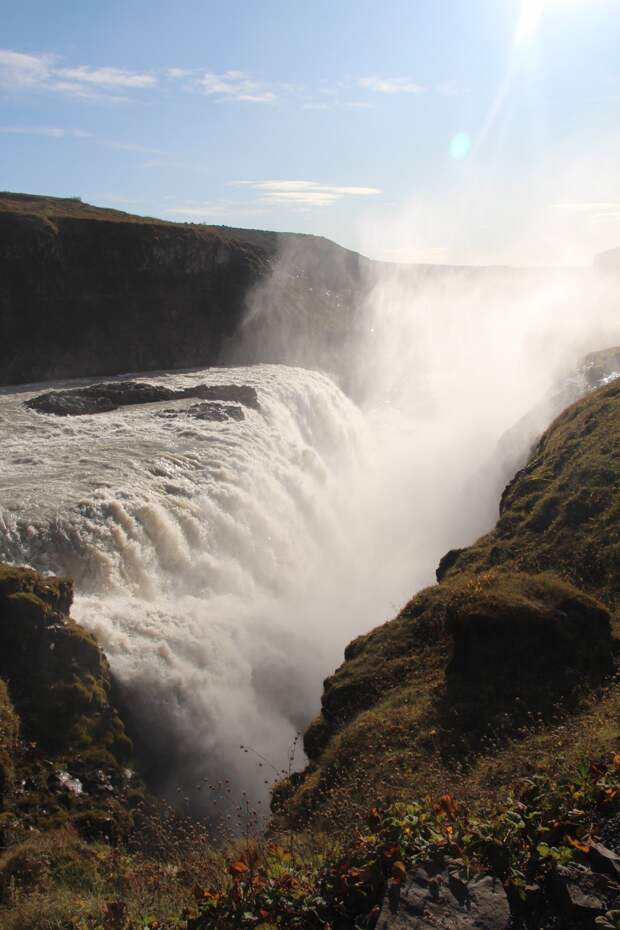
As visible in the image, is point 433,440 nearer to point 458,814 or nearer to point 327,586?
point 327,586

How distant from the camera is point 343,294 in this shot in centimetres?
7081

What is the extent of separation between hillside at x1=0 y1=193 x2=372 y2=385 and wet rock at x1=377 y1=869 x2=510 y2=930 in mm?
39614

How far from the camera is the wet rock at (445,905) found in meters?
4.38

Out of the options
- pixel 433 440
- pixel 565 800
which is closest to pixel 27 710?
pixel 565 800

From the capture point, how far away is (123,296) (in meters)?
48.3

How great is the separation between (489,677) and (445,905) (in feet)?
17.8

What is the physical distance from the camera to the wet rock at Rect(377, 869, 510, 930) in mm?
4383

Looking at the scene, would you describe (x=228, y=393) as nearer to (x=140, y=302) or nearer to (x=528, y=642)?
(x=140, y=302)

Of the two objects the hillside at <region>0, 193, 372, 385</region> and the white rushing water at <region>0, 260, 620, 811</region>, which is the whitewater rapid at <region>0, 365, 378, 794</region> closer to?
the white rushing water at <region>0, 260, 620, 811</region>

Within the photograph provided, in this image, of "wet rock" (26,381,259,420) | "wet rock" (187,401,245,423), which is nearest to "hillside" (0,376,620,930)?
"wet rock" (187,401,245,423)

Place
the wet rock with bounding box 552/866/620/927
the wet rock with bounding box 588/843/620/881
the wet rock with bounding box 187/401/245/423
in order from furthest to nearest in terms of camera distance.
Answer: the wet rock with bounding box 187/401/245/423 → the wet rock with bounding box 588/843/620/881 → the wet rock with bounding box 552/866/620/927

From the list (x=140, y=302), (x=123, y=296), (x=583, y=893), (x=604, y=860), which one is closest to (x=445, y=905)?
(x=583, y=893)

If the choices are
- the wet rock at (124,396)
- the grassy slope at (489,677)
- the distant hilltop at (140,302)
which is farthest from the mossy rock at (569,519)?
the distant hilltop at (140,302)

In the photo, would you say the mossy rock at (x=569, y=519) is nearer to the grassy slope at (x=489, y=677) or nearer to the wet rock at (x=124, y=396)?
the grassy slope at (x=489, y=677)
